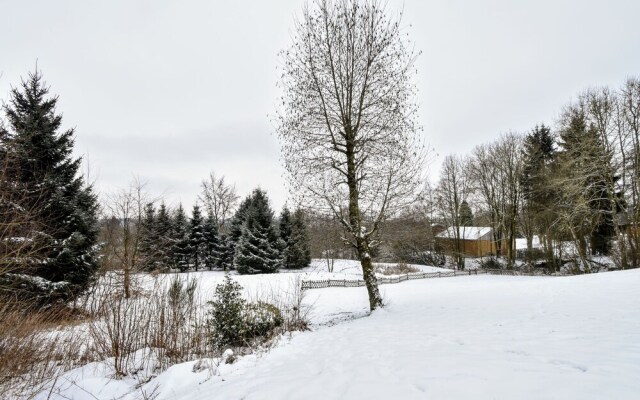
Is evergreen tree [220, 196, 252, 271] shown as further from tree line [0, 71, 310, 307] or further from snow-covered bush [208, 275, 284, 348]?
snow-covered bush [208, 275, 284, 348]

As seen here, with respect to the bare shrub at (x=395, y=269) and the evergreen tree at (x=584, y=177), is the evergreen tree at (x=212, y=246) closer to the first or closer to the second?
the bare shrub at (x=395, y=269)

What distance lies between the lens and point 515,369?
317cm

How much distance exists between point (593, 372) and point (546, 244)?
29.9 meters

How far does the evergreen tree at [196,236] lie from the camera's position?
35.2m

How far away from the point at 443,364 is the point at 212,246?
1416 inches

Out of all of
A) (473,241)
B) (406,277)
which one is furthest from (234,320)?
(473,241)

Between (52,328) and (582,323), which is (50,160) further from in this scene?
(582,323)

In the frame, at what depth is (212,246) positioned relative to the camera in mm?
36156

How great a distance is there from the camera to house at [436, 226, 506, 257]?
37125mm

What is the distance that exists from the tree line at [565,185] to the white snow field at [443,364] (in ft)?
46.1

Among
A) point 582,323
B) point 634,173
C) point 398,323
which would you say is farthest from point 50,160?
point 634,173

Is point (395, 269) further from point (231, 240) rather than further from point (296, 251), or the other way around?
point (231, 240)

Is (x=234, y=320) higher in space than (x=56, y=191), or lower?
lower

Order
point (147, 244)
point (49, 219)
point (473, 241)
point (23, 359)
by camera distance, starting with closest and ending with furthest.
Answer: point (23, 359) → point (49, 219) → point (147, 244) → point (473, 241)
